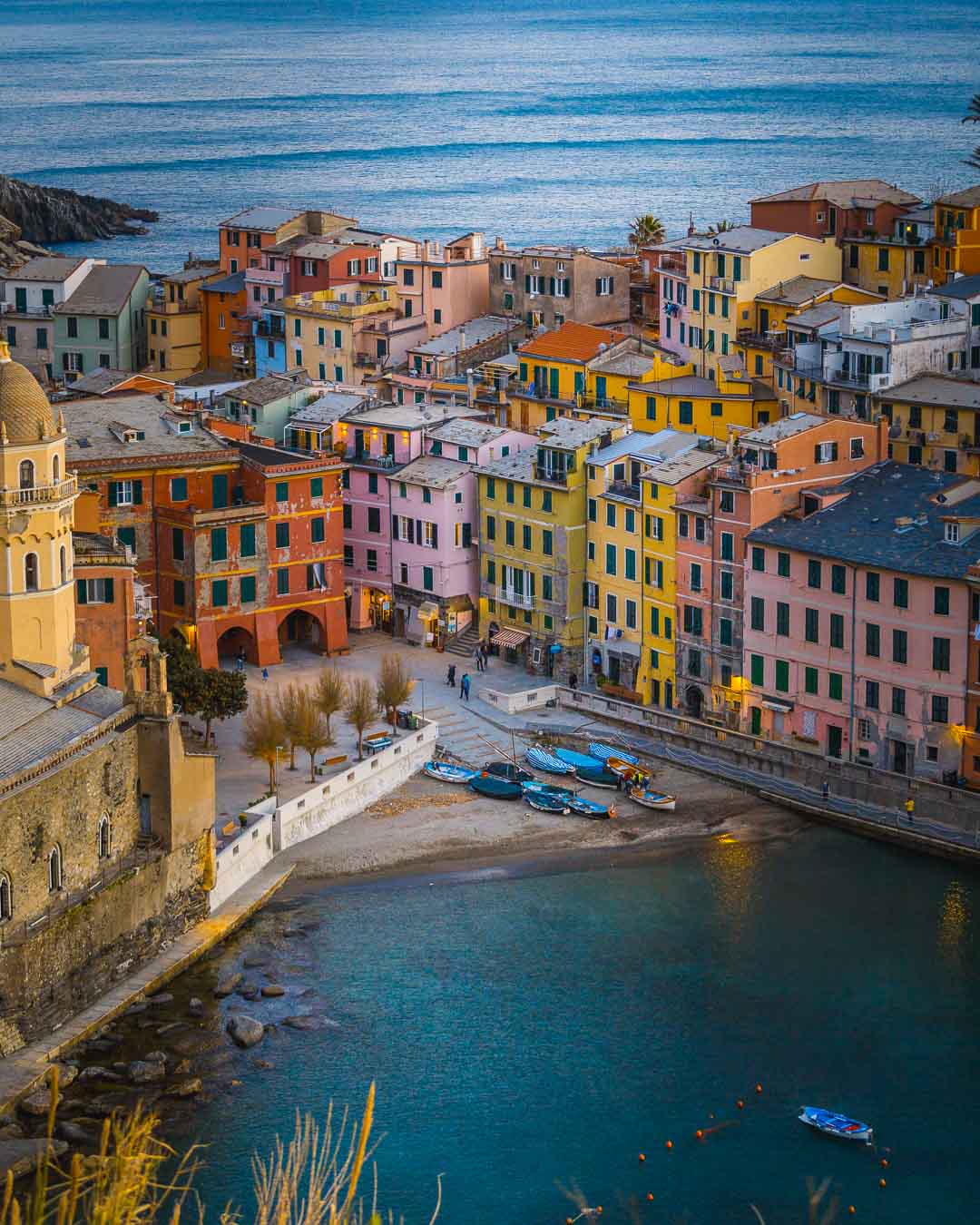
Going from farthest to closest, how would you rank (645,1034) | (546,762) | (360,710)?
(546,762)
(360,710)
(645,1034)

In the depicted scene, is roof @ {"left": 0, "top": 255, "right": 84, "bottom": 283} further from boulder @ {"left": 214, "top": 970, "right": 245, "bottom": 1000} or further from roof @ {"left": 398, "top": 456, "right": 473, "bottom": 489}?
boulder @ {"left": 214, "top": 970, "right": 245, "bottom": 1000}

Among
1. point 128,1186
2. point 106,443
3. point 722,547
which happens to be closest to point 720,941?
point 722,547

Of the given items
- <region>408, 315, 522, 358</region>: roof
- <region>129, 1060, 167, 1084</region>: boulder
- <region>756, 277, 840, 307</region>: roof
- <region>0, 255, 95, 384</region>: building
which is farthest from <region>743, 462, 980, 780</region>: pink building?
<region>0, 255, 95, 384</region>: building

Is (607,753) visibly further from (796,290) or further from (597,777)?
(796,290)

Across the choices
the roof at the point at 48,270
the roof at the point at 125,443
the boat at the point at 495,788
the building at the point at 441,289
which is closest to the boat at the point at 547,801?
the boat at the point at 495,788

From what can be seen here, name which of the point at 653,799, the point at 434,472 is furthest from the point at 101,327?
the point at 653,799

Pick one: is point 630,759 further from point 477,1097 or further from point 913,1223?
point 913,1223

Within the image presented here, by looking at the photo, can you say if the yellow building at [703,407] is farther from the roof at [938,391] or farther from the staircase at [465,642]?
the staircase at [465,642]
